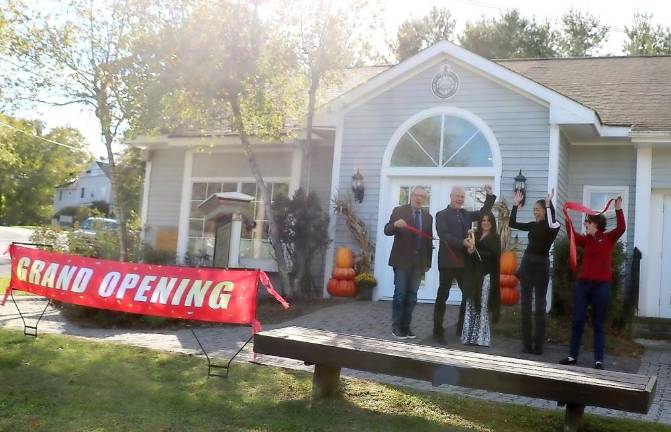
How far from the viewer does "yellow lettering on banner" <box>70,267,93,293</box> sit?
737cm

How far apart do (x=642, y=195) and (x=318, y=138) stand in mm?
5910

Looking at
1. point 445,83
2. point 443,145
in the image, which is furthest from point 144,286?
A: point 445,83

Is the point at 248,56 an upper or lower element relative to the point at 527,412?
upper

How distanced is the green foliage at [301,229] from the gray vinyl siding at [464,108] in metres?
0.46

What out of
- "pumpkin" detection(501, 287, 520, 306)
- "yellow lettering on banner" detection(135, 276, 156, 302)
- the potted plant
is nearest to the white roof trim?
"pumpkin" detection(501, 287, 520, 306)

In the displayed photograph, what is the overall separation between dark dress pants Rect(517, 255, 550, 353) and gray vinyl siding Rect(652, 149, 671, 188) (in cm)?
492

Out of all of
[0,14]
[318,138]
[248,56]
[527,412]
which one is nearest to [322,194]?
[318,138]

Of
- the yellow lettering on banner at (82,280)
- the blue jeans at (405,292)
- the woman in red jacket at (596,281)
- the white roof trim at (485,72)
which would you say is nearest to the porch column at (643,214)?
the white roof trim at (485,72)

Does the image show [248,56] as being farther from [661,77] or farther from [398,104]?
[661,77]

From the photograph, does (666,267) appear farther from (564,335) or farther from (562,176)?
(564,335)

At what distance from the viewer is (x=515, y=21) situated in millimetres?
33938

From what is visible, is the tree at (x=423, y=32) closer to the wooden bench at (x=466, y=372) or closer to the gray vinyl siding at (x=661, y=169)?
the gray vinyl siding at (x=661, y=169)

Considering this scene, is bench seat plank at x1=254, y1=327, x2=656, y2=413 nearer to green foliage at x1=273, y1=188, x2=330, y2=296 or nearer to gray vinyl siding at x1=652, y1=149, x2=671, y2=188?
green foliage at x1=273, y1=188, x2=330, y2=296

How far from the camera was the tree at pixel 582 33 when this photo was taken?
35.6 m
